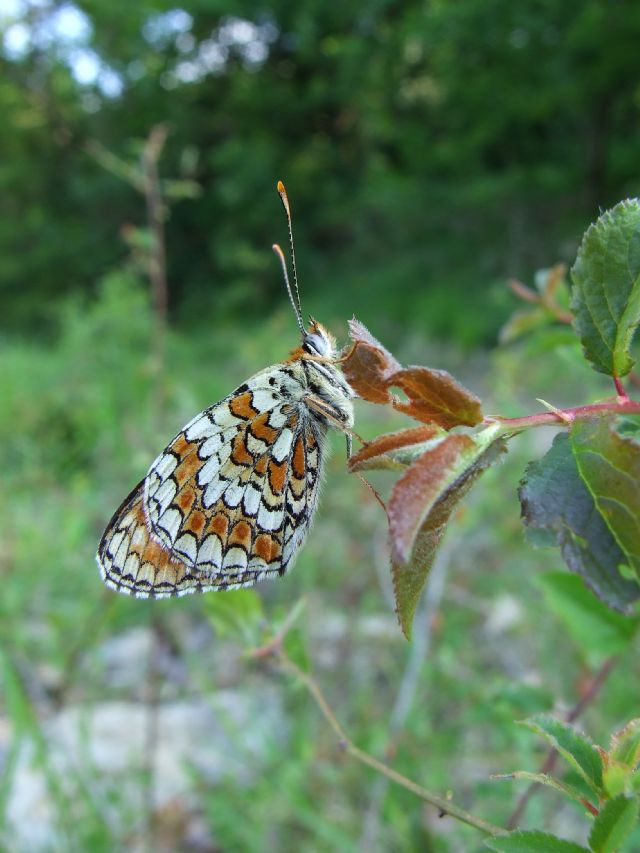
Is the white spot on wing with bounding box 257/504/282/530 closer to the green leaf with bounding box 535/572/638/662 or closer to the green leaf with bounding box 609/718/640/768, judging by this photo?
the green leaf with bounding box 535/572/638/662

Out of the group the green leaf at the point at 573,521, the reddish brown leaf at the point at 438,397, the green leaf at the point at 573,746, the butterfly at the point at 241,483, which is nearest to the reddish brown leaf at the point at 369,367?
the reddish brown leaf at the point at 438,397

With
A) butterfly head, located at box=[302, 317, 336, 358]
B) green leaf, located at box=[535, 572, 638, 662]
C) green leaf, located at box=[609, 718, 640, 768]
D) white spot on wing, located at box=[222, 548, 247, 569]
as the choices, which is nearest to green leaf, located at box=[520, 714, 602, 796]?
green leaf, located at box=[609, 718, 640, 768]

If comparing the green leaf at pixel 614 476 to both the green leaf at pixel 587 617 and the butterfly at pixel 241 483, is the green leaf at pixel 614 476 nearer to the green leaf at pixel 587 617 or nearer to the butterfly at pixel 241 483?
the green leaf at pixel 587 617

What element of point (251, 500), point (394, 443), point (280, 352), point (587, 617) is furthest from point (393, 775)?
point (280, 352)

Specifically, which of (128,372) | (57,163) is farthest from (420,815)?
(57,163)

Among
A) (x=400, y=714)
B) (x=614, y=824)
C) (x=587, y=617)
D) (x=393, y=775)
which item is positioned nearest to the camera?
(x=614, y=824)

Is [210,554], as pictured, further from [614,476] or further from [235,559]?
[614,476]
